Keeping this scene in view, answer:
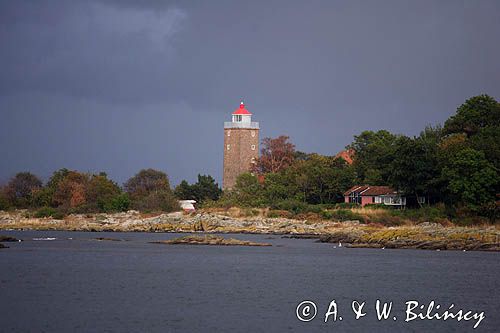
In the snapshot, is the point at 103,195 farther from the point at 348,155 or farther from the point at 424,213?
the point at 424,213

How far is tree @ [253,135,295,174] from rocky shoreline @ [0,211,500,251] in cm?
1720

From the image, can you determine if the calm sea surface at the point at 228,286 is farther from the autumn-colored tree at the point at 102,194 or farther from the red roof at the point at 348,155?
the red roof at the point at 348,155

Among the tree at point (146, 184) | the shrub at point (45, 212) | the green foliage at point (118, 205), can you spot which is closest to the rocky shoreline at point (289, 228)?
the shrub at point (45, 212)

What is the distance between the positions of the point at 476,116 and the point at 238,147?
24.7 meters

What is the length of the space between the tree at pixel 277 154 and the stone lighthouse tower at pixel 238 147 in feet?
6.17

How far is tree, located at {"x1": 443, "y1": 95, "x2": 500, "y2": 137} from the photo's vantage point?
7512 cm

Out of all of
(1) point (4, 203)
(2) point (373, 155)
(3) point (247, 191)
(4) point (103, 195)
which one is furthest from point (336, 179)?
(1) point (4, 203)

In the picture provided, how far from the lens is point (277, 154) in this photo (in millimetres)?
90750

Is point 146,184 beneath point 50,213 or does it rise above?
above

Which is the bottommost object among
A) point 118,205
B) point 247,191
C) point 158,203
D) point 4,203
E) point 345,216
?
point 345,216

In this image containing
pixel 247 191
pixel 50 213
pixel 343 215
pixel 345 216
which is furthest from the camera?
pixel 50 213

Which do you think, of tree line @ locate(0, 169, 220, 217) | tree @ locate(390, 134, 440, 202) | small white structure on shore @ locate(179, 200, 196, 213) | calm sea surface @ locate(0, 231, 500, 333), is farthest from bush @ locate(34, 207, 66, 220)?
tree @ locate(390, 134, 440, 202)

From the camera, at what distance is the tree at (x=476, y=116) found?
246 ft

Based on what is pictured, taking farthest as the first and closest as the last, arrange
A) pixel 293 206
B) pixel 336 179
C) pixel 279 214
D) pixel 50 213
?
pixel 50 213 < pixel 336 179 < pixel 293 206 < pixel 279 214
